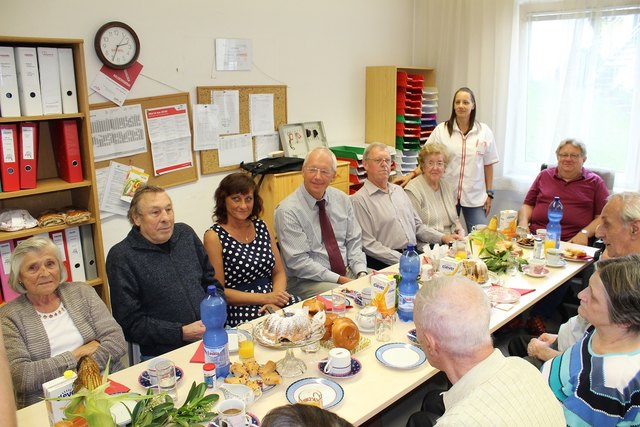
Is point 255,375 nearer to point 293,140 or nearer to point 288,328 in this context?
point 288,328

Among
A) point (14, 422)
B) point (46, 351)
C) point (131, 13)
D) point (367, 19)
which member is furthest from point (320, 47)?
point (14, 422)

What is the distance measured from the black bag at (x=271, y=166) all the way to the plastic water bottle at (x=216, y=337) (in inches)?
85.2

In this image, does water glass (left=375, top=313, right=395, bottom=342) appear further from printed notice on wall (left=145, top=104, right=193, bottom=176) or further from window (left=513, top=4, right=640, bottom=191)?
window (left=513, top=4, right=640, bottom=191)

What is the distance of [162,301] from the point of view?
2314mm

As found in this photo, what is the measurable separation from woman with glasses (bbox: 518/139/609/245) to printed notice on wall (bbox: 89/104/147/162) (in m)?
2.85

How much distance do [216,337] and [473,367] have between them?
87 centimetres

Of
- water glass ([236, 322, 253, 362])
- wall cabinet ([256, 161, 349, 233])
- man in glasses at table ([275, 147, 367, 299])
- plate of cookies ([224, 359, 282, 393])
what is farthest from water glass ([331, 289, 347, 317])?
wall cabinet ([256, 161, 349, 233])

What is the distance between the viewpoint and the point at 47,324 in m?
2.00

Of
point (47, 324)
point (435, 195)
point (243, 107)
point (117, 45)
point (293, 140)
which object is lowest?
point (47, 324)

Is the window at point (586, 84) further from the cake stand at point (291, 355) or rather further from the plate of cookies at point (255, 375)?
the plate of cookies at point (255, 375)

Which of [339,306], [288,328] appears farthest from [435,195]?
[288,328]

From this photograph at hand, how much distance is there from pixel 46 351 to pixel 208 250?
0.88 m

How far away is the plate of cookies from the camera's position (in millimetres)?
1689

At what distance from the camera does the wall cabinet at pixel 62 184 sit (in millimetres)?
2732
